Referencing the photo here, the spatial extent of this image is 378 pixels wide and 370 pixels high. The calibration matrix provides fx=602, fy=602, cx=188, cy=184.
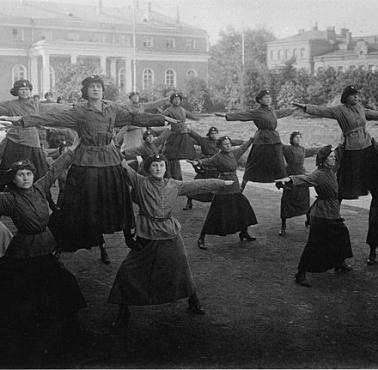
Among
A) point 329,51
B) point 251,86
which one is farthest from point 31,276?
point 329,51

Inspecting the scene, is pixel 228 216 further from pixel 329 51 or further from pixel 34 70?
pixel 34 70

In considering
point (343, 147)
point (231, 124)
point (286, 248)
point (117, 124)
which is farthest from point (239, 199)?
point (231, 124)

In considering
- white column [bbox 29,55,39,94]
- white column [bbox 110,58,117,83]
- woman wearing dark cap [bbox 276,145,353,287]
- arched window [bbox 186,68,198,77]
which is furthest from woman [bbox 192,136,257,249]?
arched window [bbox 186,68,198,77]

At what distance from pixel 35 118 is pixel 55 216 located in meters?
1.24

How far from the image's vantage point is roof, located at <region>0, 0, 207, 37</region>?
21.6 metres

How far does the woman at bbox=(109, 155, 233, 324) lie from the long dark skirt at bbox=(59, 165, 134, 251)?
27.4 inches

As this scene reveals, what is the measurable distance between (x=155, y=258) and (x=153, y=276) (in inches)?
6.7

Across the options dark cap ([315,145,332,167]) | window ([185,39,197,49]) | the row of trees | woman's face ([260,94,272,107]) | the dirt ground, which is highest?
window ([185,39,197,49])

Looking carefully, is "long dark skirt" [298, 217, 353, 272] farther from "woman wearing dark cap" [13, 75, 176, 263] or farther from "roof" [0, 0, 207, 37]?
"roof" [0, 0, 207, 37]

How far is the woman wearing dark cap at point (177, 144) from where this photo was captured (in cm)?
1165

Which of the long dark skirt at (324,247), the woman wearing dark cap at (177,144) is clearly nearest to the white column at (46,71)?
the woman wearing dark cap at (177,144)

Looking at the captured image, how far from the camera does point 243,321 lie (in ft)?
18.5

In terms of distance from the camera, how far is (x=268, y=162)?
394 inches

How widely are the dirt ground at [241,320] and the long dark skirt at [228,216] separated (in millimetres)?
292
